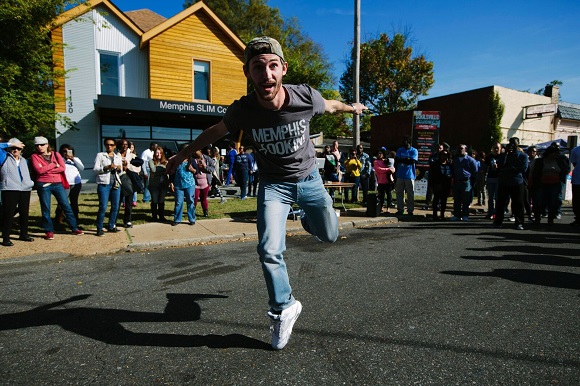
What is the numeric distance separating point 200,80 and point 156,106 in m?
3.95

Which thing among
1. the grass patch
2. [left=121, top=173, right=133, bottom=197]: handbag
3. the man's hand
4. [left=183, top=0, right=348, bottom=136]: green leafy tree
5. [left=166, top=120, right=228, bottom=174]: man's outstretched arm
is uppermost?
[left=183, top=0, right=348, bottom=136]: green leafy tree

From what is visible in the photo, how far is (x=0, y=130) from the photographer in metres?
12.1

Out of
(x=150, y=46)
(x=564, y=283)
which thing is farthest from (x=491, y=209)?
(x=150, y=46)

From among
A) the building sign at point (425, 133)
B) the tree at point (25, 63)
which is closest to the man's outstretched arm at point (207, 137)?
the tree at point (25, 63)

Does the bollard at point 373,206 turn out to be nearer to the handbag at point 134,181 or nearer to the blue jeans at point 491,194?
the blue jeans at point 491,194

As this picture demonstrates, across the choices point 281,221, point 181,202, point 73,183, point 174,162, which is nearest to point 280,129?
point 281,221

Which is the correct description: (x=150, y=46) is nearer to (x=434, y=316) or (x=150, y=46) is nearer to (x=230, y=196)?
(x=230, y=196)

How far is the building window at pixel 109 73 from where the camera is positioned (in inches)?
720

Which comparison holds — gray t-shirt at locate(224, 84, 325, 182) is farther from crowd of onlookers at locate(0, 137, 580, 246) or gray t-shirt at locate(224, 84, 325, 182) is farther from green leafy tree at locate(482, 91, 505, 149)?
green leafy tree at locate(482, 91, 505, 149)

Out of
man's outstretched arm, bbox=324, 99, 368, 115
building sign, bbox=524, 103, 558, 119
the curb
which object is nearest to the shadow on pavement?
man's outstretched arm, bbox=324, 99, 368, 115

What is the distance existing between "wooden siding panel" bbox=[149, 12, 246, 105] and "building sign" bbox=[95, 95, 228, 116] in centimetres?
185

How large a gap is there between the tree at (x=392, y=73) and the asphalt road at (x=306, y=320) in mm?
33697

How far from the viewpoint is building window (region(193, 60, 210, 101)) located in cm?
1988

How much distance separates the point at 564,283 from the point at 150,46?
19301 millimetres
